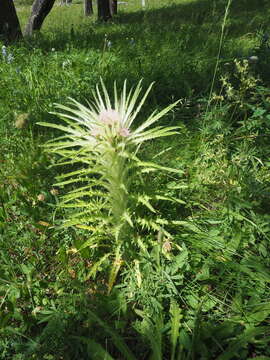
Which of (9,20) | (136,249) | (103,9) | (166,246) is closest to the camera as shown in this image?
(166,246)

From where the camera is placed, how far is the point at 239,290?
127 centimetres

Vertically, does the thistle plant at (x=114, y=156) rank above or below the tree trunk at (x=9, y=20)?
below

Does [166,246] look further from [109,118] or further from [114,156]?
[109,118]

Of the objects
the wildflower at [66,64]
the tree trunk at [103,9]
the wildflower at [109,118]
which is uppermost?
the tree trunk at [103,9]

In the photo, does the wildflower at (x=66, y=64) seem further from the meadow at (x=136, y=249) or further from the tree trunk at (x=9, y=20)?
the tree trunk at (x=9, y=20)

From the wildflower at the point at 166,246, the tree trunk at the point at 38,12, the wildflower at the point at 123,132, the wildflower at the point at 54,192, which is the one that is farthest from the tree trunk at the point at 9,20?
the wildflower at the point at 166,246

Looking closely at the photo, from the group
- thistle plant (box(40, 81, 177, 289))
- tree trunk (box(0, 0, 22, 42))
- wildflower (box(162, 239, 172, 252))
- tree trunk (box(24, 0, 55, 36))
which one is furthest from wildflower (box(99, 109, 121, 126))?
tree trunk (box(24, 0, 55, 36))

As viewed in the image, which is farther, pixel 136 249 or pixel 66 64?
pixel 66 64

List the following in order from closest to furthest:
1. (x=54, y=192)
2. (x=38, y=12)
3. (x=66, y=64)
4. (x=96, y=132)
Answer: (x=96, y=132) → (x=54, y=192) → (x=66, y=64) → (x=38, y=12)

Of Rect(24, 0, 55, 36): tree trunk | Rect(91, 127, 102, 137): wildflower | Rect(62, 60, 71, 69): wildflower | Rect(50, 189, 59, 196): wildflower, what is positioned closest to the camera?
Result: Rect(91, 127, 102, 137): wildflower

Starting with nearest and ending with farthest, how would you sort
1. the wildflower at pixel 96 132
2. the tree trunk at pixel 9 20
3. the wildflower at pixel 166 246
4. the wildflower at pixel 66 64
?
the wildflower at pixel 96 132 < the wildflower at pixel 166 246 < the wildflower at pixel 66 64 < the tree trunk at pixel 9 20

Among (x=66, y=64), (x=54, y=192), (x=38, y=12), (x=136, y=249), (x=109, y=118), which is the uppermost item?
(x=38, y=12)

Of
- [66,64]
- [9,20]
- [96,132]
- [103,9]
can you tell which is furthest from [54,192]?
[103,9]

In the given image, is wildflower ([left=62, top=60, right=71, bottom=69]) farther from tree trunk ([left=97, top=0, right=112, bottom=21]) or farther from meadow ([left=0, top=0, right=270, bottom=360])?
tree trunk ([left=97, top=0, right=112, bottom=21])
